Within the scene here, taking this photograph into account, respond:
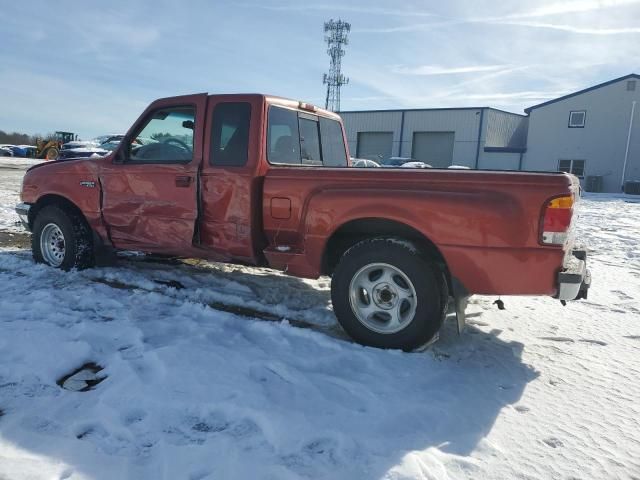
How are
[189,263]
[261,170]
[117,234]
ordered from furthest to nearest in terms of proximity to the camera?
[189,263]
[117,234]
[261,170]

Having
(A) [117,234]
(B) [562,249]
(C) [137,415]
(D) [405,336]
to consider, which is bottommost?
(C) [137,415]

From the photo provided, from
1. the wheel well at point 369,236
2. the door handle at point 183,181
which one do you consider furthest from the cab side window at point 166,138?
the wheel well at point 369,236

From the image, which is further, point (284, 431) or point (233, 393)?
point (233, 393)

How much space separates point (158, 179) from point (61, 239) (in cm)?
174

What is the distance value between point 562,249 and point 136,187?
3948 mm

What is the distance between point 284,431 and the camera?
2527mm

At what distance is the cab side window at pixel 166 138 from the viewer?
4664 mm

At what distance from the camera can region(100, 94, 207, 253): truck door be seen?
459cm

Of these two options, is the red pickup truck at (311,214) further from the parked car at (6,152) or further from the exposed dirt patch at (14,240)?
the parked car at (6,152)

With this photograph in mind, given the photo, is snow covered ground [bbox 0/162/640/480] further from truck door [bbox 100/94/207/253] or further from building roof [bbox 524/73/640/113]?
building roof [bbox 524/73/640/113]

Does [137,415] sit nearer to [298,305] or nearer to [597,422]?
[298,305]

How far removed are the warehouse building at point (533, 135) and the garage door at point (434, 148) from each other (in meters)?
0.08

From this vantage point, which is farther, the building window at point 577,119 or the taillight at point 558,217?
the building window at point 577,119

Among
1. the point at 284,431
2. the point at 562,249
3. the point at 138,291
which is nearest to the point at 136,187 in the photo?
the point at 138,291
